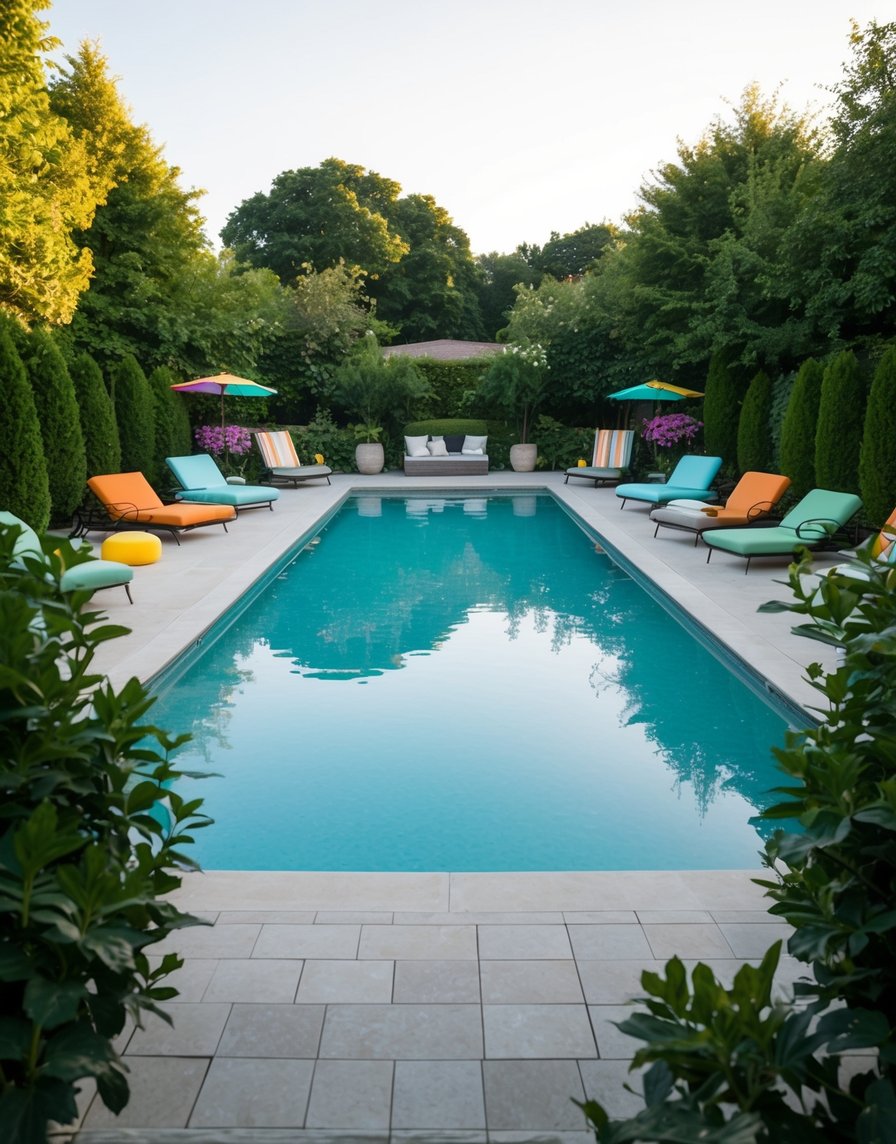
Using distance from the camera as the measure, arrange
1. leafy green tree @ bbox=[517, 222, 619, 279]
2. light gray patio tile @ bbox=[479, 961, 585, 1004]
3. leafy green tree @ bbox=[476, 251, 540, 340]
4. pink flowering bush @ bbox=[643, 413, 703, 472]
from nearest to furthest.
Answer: light gray patio tile @ bbox=[479, 961, 585, 1004] < pink flowering bush @ bbox=[643, 413, 703, 472] < leafy green tree @ bbox=[476, 251, 540, 340] < leafy green tree @ bbox=[517, 222, 619, 279]

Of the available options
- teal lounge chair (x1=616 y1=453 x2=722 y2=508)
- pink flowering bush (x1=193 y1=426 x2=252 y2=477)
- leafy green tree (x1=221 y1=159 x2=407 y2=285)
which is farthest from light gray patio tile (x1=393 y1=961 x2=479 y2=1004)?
leafy green tree (x1=221 y1=159 x2=407 y2=285)

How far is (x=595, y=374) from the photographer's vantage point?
68.8ft

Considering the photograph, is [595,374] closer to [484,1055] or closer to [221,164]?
[221,164]

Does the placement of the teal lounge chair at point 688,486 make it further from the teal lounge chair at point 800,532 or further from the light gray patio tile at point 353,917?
the light gray patio tile at point 353,917

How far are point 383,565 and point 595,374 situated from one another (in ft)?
38.0

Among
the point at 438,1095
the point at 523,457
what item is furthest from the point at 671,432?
the point at 438,1095

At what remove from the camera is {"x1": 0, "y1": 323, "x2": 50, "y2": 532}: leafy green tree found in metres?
9.33

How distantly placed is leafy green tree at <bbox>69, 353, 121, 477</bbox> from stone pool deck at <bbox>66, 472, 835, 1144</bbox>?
10.2 meters

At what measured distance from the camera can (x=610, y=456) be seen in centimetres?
1805

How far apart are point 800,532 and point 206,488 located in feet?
26.7

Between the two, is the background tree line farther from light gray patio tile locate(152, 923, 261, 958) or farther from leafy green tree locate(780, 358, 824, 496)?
light gray patio tile locate(152, 923, 261, 958)

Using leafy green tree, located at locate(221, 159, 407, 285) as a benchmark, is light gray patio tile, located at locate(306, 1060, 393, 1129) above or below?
below

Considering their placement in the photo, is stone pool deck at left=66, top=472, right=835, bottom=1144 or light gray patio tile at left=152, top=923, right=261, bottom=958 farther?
light gray patio tile at left=152, top=923, right=261, bottom=958

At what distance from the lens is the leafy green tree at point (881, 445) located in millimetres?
9469
